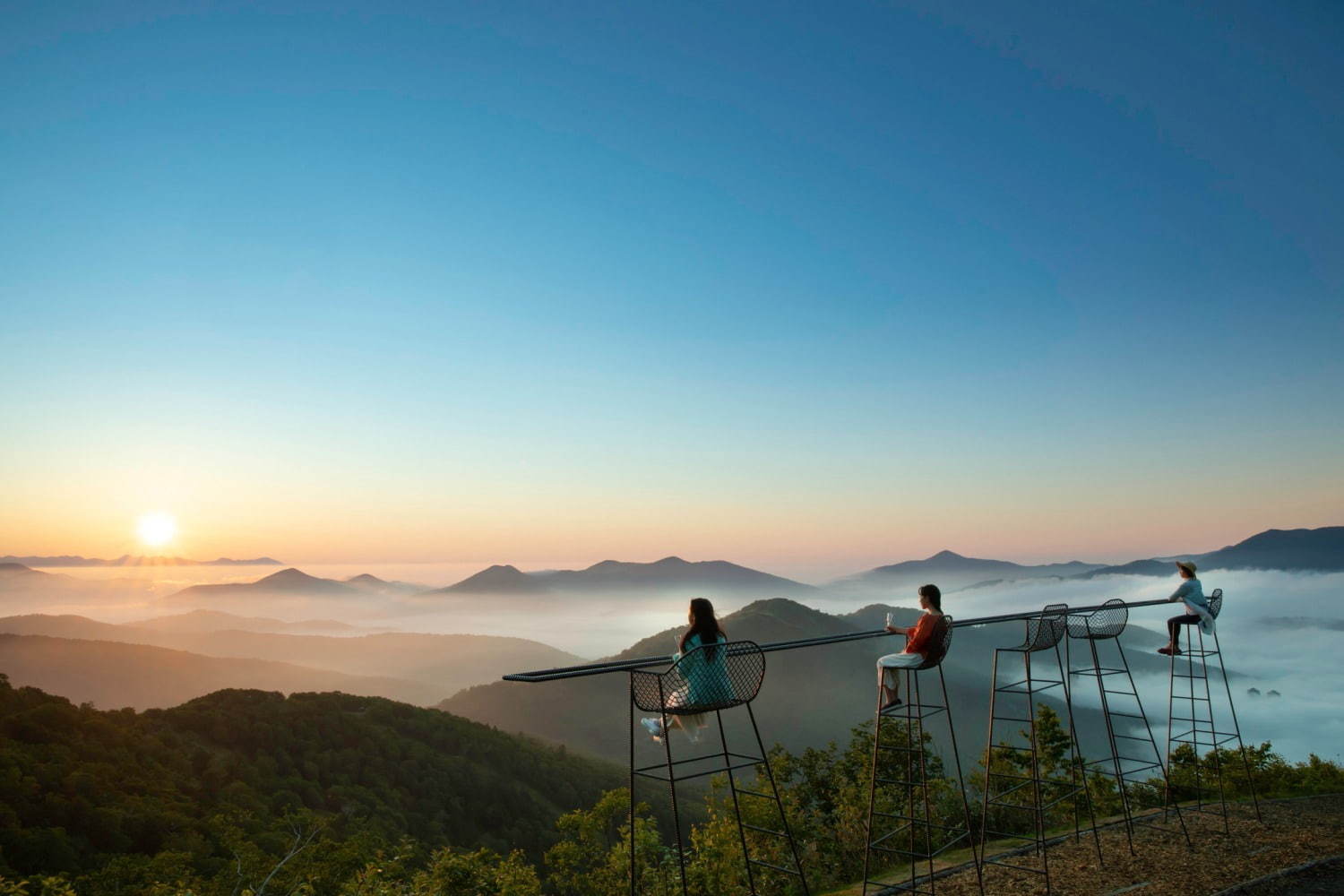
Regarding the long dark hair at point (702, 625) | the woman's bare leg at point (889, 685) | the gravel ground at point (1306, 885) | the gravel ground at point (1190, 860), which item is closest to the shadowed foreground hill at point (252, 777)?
the gravel ground at point (1190, 860)

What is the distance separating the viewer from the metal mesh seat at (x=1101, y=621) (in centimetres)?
754

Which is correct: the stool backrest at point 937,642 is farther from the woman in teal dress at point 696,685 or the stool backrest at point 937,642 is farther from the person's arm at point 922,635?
the woman in teal dress at point 696,685

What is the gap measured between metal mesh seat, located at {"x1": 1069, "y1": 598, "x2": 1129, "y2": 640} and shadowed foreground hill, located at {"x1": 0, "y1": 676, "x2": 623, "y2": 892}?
25677 millimetres

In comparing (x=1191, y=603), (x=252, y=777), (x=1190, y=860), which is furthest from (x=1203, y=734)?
(x=252, y=777)

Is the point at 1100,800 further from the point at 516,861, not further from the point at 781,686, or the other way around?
the point at 781,686

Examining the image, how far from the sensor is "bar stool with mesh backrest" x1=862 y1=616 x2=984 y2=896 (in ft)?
18.6

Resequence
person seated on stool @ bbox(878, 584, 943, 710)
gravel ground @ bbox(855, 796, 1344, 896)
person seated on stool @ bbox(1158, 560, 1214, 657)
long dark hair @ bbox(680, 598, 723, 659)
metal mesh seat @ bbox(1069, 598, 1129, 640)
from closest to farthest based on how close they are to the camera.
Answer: long dark hair @ bbox(680, 598, 723, 659)
person seated on stool @ bbox(878, 584, 943, 710)
gravel ground @ bbox(855, 796, 1344, 896)
metal mesh seat @ bbox(1069, 598, 1129, 640)
person seated on stool @ bbox(1158, 560, 1214, 657)

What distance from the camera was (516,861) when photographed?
10.9 m

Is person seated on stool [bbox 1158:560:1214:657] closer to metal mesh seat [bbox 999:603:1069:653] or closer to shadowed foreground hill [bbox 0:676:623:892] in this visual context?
metal mesh seat [bbox 999:603:1069:653]

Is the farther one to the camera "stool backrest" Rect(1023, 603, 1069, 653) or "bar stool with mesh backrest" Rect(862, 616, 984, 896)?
"stool backrest" Rect(1023, 603, 1069, 653)

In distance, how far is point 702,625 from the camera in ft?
15.8

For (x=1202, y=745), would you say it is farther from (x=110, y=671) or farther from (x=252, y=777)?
(x=110, y=671)

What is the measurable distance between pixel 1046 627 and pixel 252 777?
162 ft

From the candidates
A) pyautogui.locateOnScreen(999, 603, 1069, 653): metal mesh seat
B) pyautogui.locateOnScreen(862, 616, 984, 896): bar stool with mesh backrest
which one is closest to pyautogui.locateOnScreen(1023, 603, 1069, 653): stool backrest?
pyautogui.locateOnScreen(999, 603, 1069, 653): metal mesh seat
